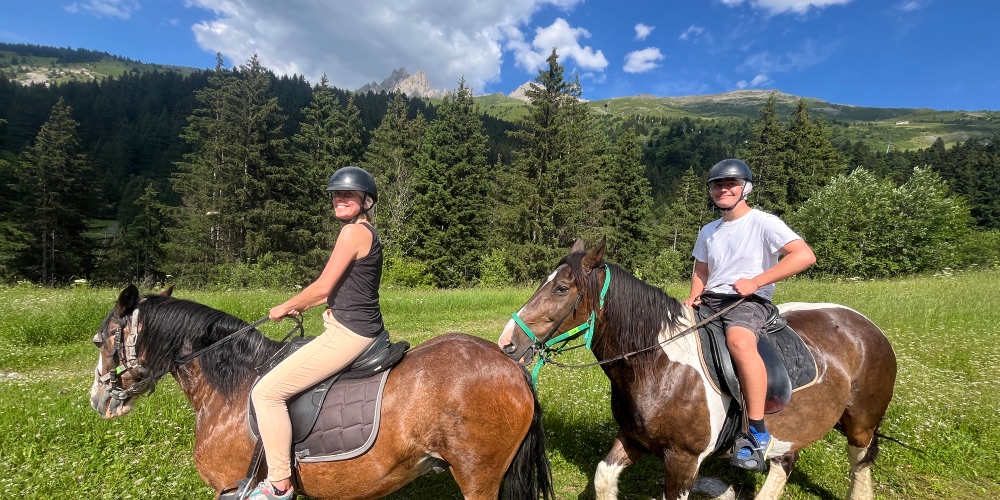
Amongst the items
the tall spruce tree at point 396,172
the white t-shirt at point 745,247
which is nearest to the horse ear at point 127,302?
the white t-shirt at point 745,247

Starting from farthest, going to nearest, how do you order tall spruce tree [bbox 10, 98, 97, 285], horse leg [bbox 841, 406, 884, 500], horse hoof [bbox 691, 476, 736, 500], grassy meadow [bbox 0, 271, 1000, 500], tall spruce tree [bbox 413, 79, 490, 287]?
tall spruce tree [bbox 413, 79, 490, 287] → tall spruce tree [bbox 10, 98, 97, 285] → horse hoof [bbox 691, 476, 736, 500] → grassy meadow [bbox 0, 271, 1000, 500] → horse leg [bbox 841, 406, 884, 500]

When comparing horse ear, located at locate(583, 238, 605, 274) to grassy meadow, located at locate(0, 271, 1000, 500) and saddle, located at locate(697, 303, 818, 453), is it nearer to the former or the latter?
saddle, located at locate(697, 303, 818, 453)

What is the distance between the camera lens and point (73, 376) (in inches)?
296

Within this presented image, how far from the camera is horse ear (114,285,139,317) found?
3.01 m

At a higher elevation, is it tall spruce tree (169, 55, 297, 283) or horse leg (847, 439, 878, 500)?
tall spruce tree (169, 55, 297, 283)

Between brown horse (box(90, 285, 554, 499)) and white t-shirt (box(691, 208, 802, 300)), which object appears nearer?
brown horse (box(90, 285, 554, 499))

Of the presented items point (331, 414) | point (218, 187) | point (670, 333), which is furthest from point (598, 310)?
point (218, 187)

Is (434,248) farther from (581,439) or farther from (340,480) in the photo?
(340,480)

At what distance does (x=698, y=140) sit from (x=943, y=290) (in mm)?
170817

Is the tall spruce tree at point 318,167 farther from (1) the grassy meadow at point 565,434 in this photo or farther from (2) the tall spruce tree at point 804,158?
(2) the tall spruce tree at point 804,158

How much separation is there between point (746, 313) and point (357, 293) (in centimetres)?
306

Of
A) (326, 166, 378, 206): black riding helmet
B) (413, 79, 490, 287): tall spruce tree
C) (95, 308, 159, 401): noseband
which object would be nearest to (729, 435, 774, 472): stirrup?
(326, 166, 378, 206): black riding helmet

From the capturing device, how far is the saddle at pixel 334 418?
2.89 m

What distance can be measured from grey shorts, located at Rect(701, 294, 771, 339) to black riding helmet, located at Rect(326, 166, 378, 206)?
9.79ft
